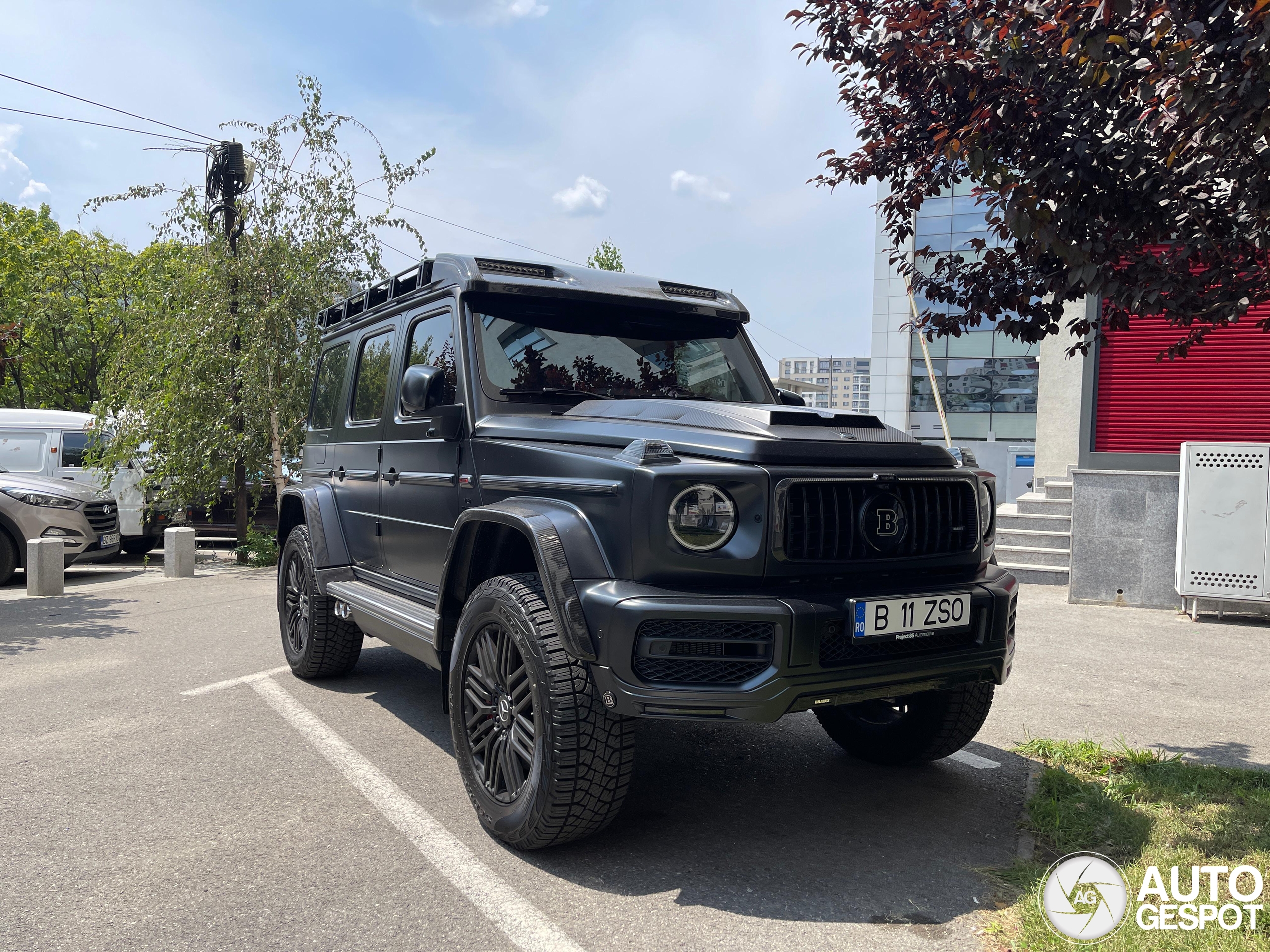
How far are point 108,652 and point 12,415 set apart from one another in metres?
7.33

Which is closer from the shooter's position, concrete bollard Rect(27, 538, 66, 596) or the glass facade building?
concrete bollard Rect(27, 538, 66, 596)

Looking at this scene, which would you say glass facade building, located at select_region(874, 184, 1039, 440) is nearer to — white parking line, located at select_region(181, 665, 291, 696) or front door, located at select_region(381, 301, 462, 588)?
white parking line, located at select_region(181, 665, 291, 696)

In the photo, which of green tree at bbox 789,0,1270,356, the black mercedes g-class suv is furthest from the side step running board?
green tree at bbox 789,0,1270,356

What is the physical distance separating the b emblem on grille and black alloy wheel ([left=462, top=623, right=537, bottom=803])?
1.27 m

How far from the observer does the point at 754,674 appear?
2.96 metres

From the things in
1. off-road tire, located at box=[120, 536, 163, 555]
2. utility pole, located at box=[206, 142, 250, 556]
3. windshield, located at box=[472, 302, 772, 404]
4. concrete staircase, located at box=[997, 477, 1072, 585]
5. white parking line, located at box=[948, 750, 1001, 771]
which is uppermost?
utility pole, located at box=[206, 142, 250, 556]

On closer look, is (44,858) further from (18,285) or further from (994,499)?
(18,285)

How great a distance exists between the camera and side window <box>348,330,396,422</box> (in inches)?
203

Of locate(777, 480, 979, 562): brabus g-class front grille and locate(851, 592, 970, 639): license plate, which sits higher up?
locate(777, 480, 979, 562): brabus g-class front grille

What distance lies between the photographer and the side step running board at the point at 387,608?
4121 millimetres

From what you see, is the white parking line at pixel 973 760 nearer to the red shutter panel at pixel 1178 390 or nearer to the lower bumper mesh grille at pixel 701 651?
the lower bumper mesh grille at pixel 701 651

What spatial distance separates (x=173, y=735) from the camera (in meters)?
4.83

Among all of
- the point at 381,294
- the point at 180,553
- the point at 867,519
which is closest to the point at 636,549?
the point at 867,519

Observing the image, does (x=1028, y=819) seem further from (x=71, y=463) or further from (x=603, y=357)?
(x=71, y=463)
